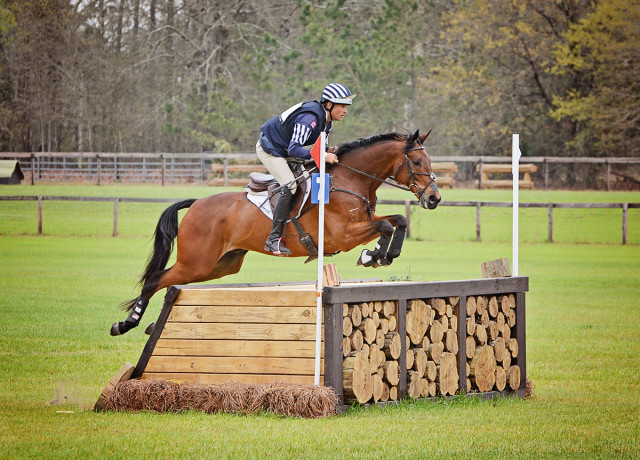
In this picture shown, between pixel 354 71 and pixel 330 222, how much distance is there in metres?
26.7

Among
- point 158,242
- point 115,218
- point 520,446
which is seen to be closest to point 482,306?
point 520,446

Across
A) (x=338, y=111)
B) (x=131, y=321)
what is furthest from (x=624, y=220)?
(x=131, y=321)

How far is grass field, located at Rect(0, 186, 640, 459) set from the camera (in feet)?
16.3

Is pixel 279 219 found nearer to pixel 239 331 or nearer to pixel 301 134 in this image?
pixel 301 134

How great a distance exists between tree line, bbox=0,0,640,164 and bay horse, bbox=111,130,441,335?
1857 cm

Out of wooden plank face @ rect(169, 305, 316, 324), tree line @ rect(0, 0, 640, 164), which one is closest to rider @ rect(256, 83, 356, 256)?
wooden plank face @ rect(169, 305, 316, 324)

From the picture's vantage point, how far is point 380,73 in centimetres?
3338

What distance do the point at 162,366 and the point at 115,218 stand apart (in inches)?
669

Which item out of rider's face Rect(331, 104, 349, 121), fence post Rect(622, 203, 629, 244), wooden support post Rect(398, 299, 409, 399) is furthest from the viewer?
fence post Rect(622, 203, 629, 244)

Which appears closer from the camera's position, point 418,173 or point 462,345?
point 462,345

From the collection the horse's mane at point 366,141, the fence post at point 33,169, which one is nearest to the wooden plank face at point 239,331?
the horse's mane at point 366,141

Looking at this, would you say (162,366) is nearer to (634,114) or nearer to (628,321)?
(628,321)

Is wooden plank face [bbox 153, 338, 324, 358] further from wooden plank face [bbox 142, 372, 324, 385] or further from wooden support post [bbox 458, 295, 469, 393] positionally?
wooden support post [bbox 458, 295, 469, 393]

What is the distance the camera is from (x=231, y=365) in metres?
5.97
